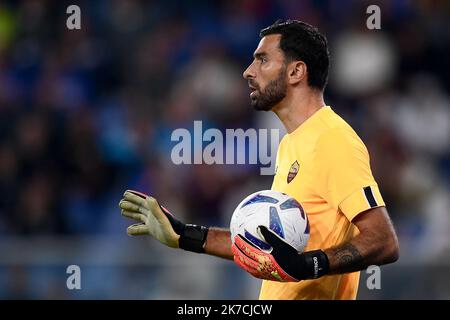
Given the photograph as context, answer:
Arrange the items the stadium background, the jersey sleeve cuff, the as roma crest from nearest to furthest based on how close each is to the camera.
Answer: the jersey sleeve cuff → the as roma crest → the stadium background

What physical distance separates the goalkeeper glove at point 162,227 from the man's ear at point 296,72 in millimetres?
820

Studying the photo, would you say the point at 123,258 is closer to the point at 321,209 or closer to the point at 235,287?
the point at 235,287

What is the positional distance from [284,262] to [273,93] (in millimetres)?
975

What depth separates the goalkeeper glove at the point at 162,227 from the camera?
4406mm

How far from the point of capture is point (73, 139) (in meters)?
8.73

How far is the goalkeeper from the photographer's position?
3729 mm

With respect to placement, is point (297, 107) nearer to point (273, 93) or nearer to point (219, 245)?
point (273, 93)

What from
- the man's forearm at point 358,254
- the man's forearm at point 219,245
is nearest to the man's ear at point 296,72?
the man's forearm at point 219,245

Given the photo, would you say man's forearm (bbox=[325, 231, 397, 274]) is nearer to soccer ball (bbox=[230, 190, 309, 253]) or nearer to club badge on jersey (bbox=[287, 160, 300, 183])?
soccer ball (bbox=[230, 190, 309, 253])

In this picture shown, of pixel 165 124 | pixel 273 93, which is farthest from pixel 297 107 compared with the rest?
pixel 165 124

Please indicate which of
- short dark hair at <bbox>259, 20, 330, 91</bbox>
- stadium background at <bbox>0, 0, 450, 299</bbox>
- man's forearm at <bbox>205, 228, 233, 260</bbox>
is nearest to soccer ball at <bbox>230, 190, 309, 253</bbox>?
man's forearm at <bbox>205, 228, 233, 260</bbox>

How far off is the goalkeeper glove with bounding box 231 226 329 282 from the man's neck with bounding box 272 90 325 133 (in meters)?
0.74

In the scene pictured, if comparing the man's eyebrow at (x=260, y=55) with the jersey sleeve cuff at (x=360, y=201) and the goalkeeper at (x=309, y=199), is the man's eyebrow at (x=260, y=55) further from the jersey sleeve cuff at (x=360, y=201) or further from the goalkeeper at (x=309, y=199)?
the jersey sleeve cuff at (x=360, y=201)

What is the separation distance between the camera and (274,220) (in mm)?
3852
